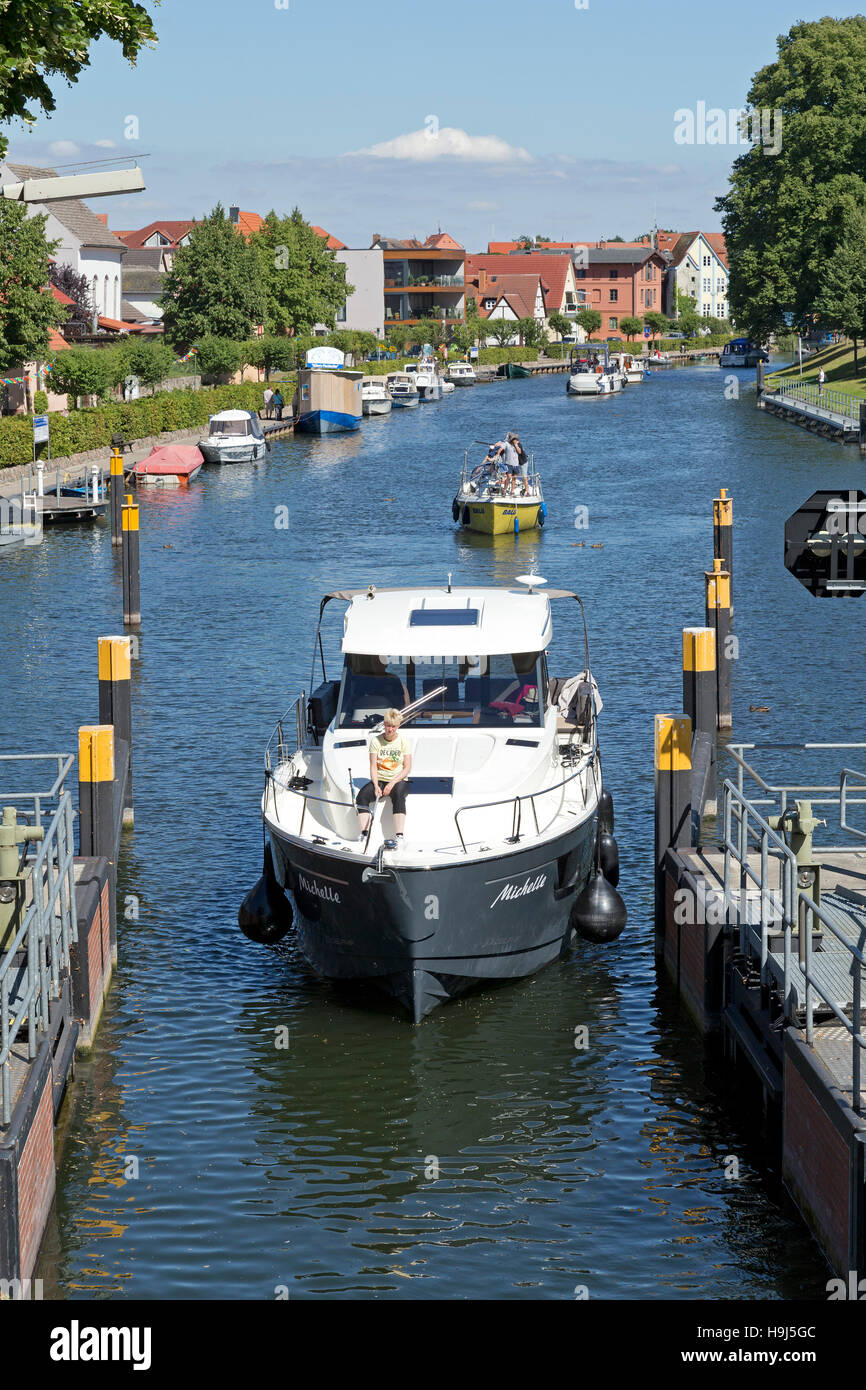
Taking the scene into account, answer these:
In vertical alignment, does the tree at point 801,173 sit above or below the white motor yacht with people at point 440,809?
above

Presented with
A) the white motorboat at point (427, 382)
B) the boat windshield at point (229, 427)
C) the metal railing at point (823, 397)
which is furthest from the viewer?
the white motorboat at point (427, 382)

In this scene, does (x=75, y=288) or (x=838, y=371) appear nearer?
(x=75, y=288)

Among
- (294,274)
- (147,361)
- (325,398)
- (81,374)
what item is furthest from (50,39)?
(294,274)

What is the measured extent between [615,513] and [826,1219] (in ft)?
158

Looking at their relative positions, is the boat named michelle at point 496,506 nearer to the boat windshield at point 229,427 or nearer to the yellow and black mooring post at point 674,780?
the boat windshield at point 229,427

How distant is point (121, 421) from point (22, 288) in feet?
26.0

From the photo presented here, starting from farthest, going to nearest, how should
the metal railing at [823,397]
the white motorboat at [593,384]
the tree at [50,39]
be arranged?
the white motorboat at [593,384] → the metal railing at [823,397] → the tree at [50,39]

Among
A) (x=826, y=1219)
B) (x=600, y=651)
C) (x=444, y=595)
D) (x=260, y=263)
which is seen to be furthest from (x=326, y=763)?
(x=260, y=263)

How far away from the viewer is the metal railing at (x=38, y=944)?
446 inches

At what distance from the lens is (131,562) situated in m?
36.4

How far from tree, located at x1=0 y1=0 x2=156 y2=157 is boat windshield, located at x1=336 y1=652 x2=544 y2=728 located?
6342mm

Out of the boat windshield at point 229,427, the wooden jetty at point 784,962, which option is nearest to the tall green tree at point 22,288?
the boat windshield at point 229,427

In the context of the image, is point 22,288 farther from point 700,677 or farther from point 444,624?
point 444,624

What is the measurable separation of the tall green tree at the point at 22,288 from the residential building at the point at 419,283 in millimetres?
115261
